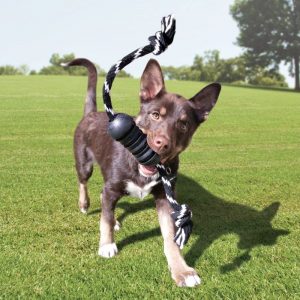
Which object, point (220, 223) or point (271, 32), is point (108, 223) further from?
point (271, 32)

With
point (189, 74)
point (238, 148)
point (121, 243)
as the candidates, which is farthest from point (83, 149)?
point (189, 74)

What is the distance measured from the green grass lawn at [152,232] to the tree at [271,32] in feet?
159

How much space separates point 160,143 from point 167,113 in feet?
1.19

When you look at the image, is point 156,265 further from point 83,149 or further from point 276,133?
point 276,133

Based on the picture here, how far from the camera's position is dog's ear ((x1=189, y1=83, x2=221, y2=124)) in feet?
13.7

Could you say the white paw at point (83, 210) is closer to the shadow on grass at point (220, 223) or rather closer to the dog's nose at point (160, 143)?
the shadow on grass at point (220, 223)

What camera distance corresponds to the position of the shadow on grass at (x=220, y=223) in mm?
4773

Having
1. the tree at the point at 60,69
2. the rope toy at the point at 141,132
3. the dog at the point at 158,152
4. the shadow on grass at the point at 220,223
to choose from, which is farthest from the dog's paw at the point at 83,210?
the tree at the point at 60,69

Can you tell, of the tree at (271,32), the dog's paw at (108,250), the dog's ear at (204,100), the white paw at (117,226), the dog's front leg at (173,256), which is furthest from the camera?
the tree at (271,32)

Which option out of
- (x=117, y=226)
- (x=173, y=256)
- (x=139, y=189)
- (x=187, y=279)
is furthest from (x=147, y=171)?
(x=117, y=226)

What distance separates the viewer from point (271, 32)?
5647cm

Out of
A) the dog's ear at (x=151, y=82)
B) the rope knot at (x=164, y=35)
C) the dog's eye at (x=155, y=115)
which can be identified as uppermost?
the rope knot at (x=164, y=35)

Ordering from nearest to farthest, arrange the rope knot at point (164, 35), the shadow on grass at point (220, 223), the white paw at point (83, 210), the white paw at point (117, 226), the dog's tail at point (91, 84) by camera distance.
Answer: the rope knot at point (164, 35), the shadow on grass at point (220, 223), the white paw at point (117, 226), the white paw at point (83, 210), the dog's tail at point (91, 84)

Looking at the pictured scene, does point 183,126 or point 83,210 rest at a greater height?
point 183,126
